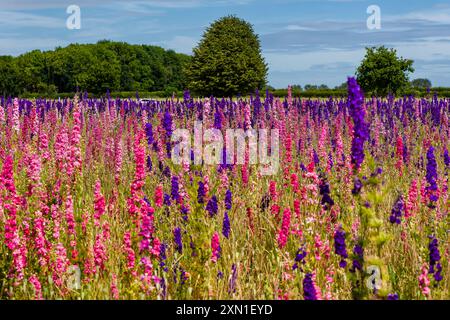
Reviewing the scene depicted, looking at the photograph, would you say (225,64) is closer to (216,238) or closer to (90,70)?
(216,238)

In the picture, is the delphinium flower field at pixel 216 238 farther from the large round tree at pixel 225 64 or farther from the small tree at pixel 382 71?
the large round tree at pixel 225 64

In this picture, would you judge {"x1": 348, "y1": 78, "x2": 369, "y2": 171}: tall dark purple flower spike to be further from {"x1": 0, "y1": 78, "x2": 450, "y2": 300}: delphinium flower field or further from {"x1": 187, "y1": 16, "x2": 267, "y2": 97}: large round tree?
{"x1": 187, "y1": 16, "x2": 267, "y2": 97}: large round tree

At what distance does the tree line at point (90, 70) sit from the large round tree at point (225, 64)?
3615 cm

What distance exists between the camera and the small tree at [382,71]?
27078 millimetres

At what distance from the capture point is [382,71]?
26859mm

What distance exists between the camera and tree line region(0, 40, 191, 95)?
82.7m

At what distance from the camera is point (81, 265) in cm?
402

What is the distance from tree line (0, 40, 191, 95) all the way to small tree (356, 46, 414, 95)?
53.6 meters

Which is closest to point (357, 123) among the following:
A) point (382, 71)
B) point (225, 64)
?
point (382, 71)

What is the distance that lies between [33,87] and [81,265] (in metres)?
97.1

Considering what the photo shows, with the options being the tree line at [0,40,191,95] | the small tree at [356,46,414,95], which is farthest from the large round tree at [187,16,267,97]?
the tree line at [0,40,191,95]

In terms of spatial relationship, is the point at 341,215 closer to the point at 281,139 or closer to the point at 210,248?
the point at 210,248

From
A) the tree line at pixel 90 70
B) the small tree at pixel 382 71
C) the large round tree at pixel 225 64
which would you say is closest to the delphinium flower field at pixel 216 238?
the small tree at pixel 382 71
